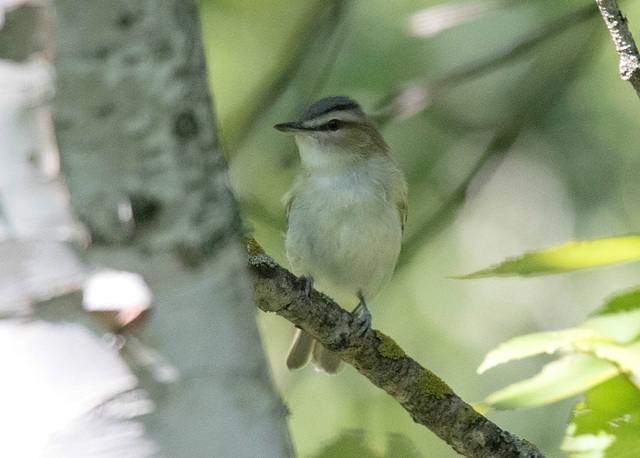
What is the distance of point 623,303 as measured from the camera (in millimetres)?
2010

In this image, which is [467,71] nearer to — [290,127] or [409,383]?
[290,127]

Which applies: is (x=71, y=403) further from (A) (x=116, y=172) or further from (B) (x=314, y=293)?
(B) (x=314, y=293)

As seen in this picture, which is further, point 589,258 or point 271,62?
point 271,62

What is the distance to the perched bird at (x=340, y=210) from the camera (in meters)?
3.65

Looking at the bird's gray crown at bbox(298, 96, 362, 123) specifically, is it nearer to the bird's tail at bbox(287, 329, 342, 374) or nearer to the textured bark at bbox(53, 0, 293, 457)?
the bird's tail at bbox(287, 329, 342, 374)

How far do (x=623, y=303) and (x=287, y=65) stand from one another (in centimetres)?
276

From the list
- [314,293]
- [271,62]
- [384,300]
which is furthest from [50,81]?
[384,300]

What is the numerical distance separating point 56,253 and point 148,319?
157mm

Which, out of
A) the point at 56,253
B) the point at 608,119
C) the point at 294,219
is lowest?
the point at 56,253

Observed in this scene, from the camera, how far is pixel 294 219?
12.5ft

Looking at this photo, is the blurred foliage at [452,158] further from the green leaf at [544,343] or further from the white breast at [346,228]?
the green leaf at [544,343]

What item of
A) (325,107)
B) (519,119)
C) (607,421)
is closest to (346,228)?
(325,107)

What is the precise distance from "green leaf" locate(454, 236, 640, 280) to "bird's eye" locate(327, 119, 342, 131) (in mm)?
2309

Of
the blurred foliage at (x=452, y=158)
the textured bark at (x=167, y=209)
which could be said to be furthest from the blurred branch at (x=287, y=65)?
the textured bark at (x=167, y=209)
